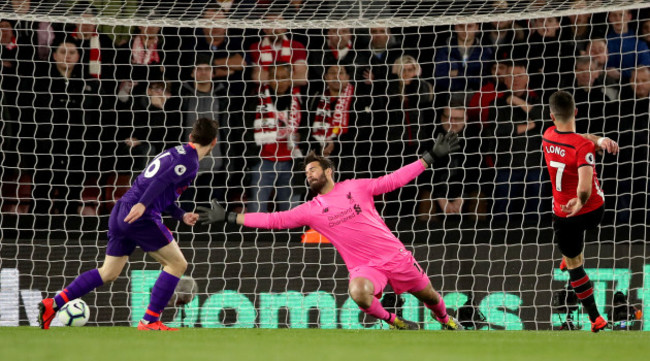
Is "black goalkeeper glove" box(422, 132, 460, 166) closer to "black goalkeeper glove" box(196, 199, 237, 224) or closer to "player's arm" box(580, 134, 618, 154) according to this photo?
"player's arm" box(580, 134, 618, 154)

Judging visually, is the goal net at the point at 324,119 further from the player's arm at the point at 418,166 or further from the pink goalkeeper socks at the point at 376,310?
the player's arm at the point at 418,166

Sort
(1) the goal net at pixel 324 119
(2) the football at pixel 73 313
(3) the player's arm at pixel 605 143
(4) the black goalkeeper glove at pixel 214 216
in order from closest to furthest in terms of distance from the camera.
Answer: (3) the player's arm at pixel 605 143 → (4) the black goalkeeper glove at pixel 214 216 → (2) the football at pixel 73 313 → (1) the goal net at pixel 324 119

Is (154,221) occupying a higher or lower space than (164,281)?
higher

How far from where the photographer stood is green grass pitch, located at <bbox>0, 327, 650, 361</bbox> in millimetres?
4895

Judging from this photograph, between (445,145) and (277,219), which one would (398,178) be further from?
(277,219)

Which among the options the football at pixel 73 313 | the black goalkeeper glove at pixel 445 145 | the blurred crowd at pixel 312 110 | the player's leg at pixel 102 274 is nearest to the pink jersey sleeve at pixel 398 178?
the black goalkeeper glove at pixel 445 145

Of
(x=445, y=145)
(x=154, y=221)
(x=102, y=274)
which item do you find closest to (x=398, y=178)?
(x=445, y=145)

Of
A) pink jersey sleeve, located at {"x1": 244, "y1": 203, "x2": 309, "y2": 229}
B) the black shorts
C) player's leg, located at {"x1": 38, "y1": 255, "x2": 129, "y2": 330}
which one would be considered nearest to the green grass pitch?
player's leg, located at {"x1": 38, "y1": 255, "x2": 129, "y2": 330}

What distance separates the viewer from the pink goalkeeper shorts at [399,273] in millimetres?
7046

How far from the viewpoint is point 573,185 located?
662 cm

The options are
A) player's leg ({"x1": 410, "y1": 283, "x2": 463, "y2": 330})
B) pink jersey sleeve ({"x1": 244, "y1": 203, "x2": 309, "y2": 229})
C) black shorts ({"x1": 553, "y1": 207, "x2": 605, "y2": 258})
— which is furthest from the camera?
player's leg ({"x1": 410, "y1": 283, "x2": 463, "y2": 330})

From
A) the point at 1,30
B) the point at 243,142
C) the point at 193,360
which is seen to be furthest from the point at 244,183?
the point at 193,360

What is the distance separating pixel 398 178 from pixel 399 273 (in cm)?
68

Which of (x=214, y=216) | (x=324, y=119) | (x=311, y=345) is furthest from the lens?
(x=324, y=119)
